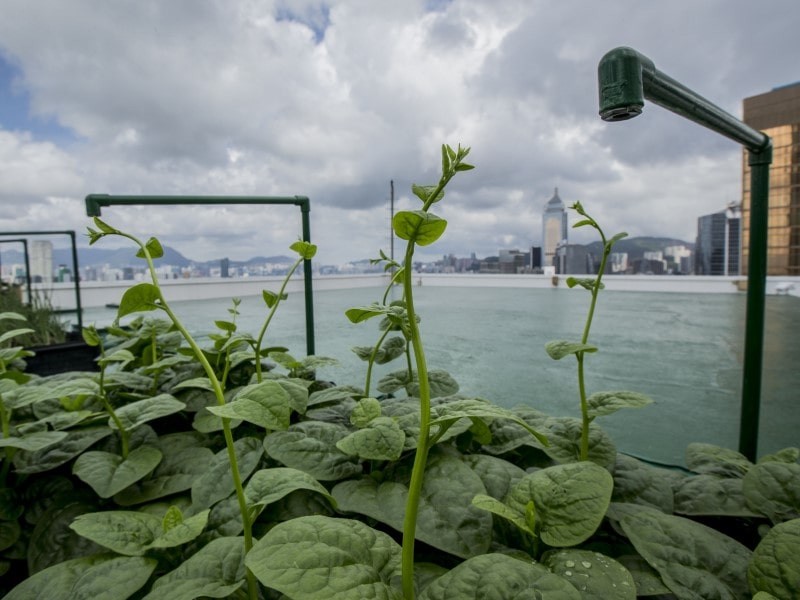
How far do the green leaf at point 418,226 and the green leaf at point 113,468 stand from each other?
53 centimetres

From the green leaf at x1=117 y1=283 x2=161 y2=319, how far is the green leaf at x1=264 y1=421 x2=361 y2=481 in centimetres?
24

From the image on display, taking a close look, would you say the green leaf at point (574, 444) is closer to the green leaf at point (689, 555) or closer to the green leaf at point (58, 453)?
the green leaf at point (689, 555)

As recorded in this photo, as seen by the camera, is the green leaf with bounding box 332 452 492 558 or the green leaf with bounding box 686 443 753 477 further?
the green leaf with bounding box 686 443 753 477

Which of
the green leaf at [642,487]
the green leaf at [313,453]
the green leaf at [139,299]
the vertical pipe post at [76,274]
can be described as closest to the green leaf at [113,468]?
the green leaf at [313,453]

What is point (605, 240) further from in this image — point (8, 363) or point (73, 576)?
point (8, 363)

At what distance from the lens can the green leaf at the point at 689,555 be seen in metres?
0.39

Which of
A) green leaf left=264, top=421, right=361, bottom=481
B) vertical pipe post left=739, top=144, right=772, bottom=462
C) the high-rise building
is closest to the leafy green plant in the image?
green leaf left=264, top=421, right=361, bottom=481

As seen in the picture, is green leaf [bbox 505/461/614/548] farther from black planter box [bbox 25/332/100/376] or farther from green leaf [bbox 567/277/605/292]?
black planter box [bbox 25/332/100/376]

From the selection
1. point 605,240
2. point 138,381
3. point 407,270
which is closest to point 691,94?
point 605,240

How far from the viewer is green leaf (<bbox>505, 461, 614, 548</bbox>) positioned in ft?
1.28

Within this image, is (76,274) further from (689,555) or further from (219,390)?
(689,555)

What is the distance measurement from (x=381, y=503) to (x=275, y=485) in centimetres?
12

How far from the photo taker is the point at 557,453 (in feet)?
1.93

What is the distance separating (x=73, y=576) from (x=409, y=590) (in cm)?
38
